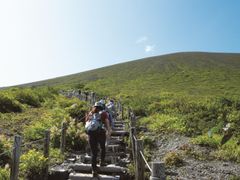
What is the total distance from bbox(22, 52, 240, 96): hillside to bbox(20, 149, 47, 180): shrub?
33.6 meters

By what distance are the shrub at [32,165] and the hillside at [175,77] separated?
33634mm

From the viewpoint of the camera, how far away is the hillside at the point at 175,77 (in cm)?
5044

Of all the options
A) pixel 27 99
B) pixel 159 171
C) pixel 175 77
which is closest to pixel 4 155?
pixel 159 171

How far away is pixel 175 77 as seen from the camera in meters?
63.3

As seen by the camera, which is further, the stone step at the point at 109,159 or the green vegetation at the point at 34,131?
the stone step at the point at 109,159

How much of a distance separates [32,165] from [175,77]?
5446cm

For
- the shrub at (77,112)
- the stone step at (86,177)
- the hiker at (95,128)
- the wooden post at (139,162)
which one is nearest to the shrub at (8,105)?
the shrub at (77,112)

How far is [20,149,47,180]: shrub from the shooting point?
10.6 meters

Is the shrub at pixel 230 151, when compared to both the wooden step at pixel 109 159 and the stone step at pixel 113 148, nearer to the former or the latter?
the stone step at pixel 113 148

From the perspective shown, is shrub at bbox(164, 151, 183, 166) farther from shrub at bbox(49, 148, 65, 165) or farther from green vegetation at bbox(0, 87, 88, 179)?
shrub at bbox(49, 148, 65, 165)

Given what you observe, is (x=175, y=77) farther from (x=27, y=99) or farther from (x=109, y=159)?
(x=109, y=159)

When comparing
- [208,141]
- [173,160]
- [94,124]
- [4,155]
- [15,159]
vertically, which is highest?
[94,124]

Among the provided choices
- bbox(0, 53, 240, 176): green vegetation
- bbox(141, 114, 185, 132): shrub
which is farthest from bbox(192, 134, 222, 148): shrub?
bbox(141, 114, 185, 132): shrub

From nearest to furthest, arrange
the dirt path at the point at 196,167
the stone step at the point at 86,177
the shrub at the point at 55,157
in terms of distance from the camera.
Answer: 1. the stone step at the point at 86,177
2. the shrub at the point at 55,157
3. the dirt path at the point at 196,167
